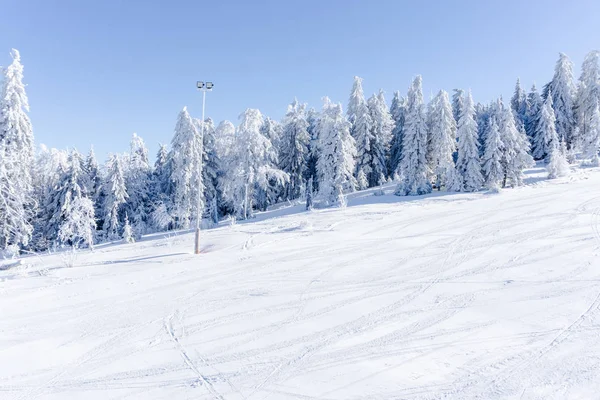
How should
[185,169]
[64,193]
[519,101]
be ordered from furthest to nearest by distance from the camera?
[519,101] → [185,169] → [64,193]

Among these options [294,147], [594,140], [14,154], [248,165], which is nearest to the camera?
[14,154]

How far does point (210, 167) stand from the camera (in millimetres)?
36625

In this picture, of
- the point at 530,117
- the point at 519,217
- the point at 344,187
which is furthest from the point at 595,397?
the point at 530,117

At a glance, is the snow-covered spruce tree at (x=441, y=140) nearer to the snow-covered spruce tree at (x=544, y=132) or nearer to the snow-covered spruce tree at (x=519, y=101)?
the snow-covered spruce tree at (x=544, y=132)

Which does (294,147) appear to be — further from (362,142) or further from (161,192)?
(161,192)

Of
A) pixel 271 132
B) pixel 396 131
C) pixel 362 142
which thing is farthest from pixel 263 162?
pixel 396 131

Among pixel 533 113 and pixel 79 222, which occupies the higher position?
pixel 533 113

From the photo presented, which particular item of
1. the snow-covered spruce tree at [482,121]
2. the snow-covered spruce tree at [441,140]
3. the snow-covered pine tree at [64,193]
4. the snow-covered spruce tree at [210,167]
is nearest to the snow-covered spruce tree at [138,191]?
the snow-covered pine tree at [64,193]

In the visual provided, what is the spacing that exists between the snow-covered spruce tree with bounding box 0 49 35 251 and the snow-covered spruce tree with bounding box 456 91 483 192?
37413 millimetres

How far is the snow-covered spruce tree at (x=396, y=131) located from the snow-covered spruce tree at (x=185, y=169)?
2533cm

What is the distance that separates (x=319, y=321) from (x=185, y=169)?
2844cm

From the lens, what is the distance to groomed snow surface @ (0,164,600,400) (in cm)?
497

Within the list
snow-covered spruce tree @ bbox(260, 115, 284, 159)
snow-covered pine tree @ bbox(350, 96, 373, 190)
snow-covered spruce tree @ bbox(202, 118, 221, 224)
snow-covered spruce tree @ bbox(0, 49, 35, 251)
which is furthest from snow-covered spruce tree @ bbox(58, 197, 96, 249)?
snow-covered pine tree @ bbox(350, 96, 373, 190)

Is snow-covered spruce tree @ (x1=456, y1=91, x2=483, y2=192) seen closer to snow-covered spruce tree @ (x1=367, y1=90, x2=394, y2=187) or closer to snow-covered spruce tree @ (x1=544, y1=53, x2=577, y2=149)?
snow-covered spruce tree @ (x1=367, y1=90, x2=394, y2=187)
